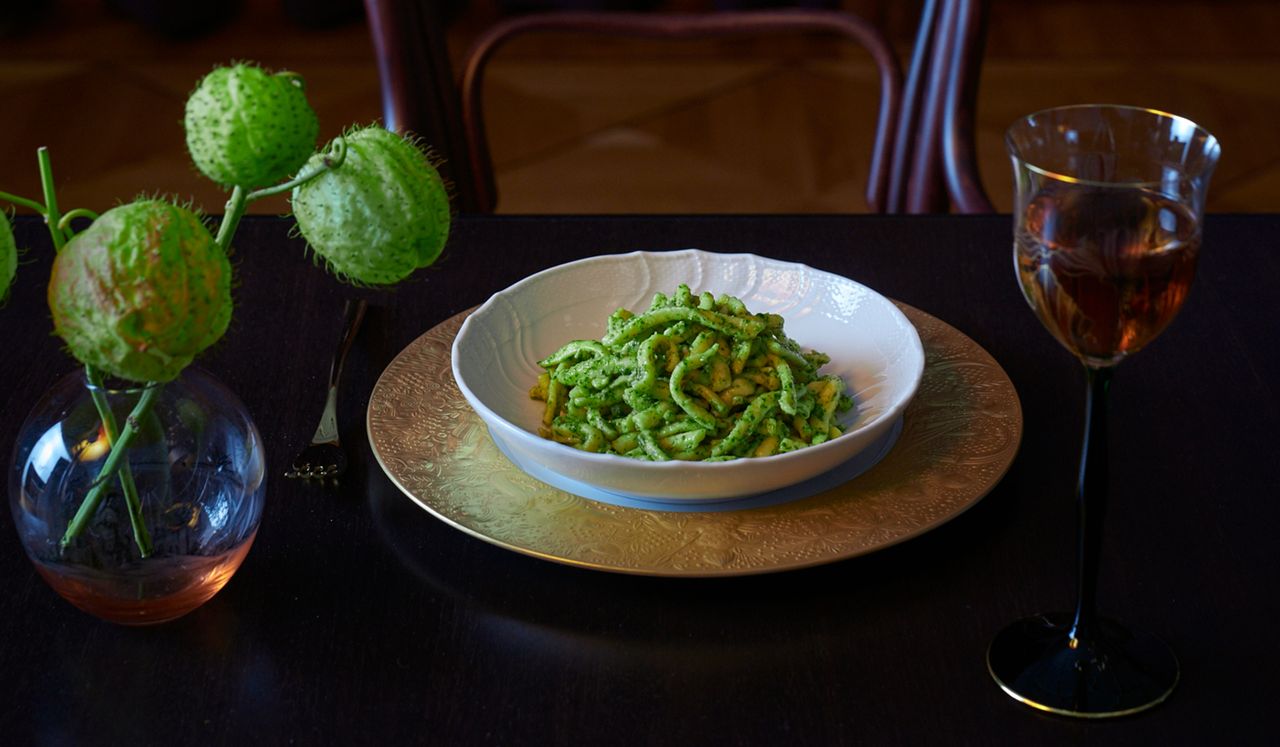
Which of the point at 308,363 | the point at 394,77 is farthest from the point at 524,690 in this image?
the point at 394,77

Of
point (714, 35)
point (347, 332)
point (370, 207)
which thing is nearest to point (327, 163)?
point (370, 207)

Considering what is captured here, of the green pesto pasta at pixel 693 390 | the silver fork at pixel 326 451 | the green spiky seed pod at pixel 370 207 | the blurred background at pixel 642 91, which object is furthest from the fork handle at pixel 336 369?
the blurred background at pixel 642 91

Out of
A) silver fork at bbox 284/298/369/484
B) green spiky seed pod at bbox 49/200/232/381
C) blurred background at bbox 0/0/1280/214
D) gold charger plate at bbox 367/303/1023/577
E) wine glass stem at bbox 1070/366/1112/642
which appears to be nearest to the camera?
green spiky seed pod at bbox 49/200/232/381

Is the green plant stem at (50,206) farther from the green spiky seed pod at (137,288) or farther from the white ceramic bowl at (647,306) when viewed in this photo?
the white ceramic bowl at (647,306)

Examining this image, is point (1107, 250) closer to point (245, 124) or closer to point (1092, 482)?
point (1092, 482)

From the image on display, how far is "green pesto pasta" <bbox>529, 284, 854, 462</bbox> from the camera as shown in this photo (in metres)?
0.87

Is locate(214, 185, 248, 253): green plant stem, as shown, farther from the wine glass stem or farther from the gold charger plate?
the wine glass stem

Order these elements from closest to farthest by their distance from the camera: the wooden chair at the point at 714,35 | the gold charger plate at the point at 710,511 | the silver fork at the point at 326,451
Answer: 1. the gold charger plate at the point at 710,511
2. the silver fork at the point at 326,451
3. the wooden chair at the point at 714,35

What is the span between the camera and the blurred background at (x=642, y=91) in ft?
10.0

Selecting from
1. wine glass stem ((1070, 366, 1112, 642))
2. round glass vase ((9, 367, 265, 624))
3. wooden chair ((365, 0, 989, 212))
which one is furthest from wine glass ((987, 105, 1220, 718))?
wooden chair ((365, 0, 989, 212))

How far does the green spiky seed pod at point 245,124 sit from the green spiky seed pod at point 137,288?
3cm

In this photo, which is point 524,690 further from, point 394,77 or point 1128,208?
point 394,77

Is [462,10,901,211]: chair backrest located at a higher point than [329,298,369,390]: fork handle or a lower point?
higher

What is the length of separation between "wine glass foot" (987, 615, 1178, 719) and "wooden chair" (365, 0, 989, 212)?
2.53ft
